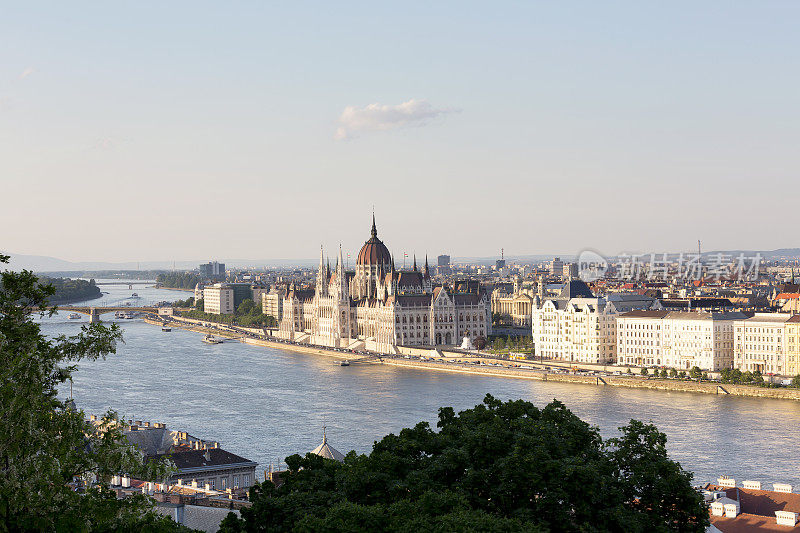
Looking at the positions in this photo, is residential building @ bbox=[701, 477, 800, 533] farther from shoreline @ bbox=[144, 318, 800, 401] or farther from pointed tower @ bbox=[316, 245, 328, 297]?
pointed tower @ bbox=[316, 245, 328, 297]

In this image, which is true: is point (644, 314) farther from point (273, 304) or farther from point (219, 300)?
point (219, 300)

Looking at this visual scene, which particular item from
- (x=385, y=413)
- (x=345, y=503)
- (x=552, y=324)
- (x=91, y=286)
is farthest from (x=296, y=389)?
(x=91, y=286)

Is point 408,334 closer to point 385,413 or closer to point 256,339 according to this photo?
point 256,339

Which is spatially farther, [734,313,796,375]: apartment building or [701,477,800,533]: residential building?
[734,313,796,375]: apartment building

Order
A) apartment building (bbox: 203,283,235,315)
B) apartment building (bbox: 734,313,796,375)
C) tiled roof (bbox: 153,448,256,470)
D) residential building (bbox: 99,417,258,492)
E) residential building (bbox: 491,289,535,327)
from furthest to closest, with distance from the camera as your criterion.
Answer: apartment building (bbox: 203,283,235,315) → residential building (bbox: 491,289,535,327) → apartment building (bbox: 734,313,796,375) → tiled roof (bbox: 153,448,256,470) → residential building (bbox: 99,417,258,492)

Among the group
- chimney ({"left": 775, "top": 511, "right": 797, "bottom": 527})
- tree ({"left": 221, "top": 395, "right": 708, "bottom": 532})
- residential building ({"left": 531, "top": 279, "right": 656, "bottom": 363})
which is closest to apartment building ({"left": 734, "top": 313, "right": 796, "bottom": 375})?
residential building ({"left": 531, "top": 279, "right": 656, "bottom": 363})

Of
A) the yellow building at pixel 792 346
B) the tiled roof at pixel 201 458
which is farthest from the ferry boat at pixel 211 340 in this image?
the tiled roof at pixel 201 458
